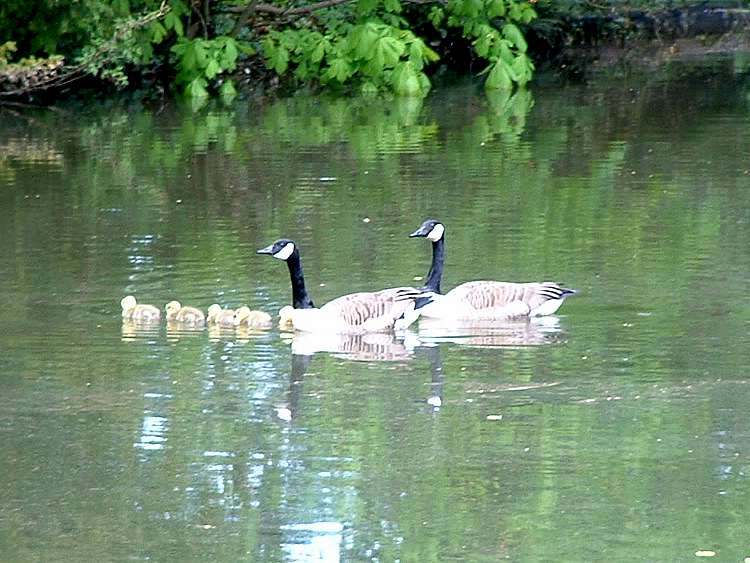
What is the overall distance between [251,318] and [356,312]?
29.7 inches

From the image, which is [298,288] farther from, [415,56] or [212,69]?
[415,56]

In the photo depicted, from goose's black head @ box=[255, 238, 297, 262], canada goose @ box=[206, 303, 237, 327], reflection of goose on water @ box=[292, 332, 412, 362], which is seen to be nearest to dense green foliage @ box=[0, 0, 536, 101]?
goose's black head @ box=[255, 238, 297, 262]

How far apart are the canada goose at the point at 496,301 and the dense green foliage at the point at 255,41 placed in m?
16.3

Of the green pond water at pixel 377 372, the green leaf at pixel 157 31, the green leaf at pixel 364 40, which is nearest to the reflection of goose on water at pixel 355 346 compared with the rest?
the green pond water at pixel 377 372

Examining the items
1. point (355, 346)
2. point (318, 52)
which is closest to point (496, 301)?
point (355, 346)

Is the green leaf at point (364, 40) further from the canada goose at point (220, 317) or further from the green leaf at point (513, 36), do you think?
the canada goose at point (220, 317)

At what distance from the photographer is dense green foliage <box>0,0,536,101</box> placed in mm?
28203

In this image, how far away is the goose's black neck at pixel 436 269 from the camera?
12469 mm

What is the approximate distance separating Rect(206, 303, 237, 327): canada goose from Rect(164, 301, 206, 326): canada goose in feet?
0.22

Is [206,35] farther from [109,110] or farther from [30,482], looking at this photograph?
[30,482]

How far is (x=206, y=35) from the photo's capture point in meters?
30.8

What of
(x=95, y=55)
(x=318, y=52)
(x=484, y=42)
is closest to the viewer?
(x=95, y=55)

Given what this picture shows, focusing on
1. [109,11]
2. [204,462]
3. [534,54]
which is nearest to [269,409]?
[204,462]

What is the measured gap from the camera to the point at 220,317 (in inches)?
466
